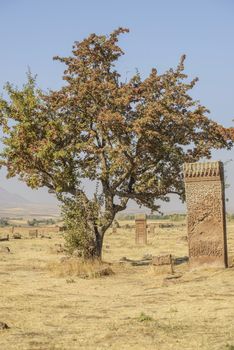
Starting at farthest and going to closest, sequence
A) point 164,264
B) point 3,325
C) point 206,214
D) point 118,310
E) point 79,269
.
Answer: point 79,269, point 164,264, point 206,214, point 118,310, point 3,325

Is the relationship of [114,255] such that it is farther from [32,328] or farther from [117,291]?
[32,328]

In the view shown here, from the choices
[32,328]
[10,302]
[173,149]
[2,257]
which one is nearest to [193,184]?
[173,149]

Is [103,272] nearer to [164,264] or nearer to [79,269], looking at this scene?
[79,269]

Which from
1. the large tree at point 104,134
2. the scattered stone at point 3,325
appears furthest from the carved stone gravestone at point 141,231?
the scattered stone at point 3,325

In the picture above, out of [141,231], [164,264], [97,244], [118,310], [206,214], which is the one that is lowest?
[118,310]

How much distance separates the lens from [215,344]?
27.1 feet

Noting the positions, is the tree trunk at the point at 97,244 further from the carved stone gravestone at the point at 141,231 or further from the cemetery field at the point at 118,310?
the carved stone gravestone at the point at 141,231

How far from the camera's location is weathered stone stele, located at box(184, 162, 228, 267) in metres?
18.4

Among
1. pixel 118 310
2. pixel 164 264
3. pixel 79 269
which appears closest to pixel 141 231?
pixel 79 269

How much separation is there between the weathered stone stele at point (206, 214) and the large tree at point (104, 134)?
2258 millimetres

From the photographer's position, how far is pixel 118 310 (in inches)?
472

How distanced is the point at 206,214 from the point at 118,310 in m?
7.46

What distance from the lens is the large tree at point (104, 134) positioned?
20500 mm

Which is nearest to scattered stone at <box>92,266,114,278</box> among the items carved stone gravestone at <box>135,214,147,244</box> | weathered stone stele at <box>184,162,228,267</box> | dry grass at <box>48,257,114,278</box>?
dry grass at <box>48,257,114,278</box>
